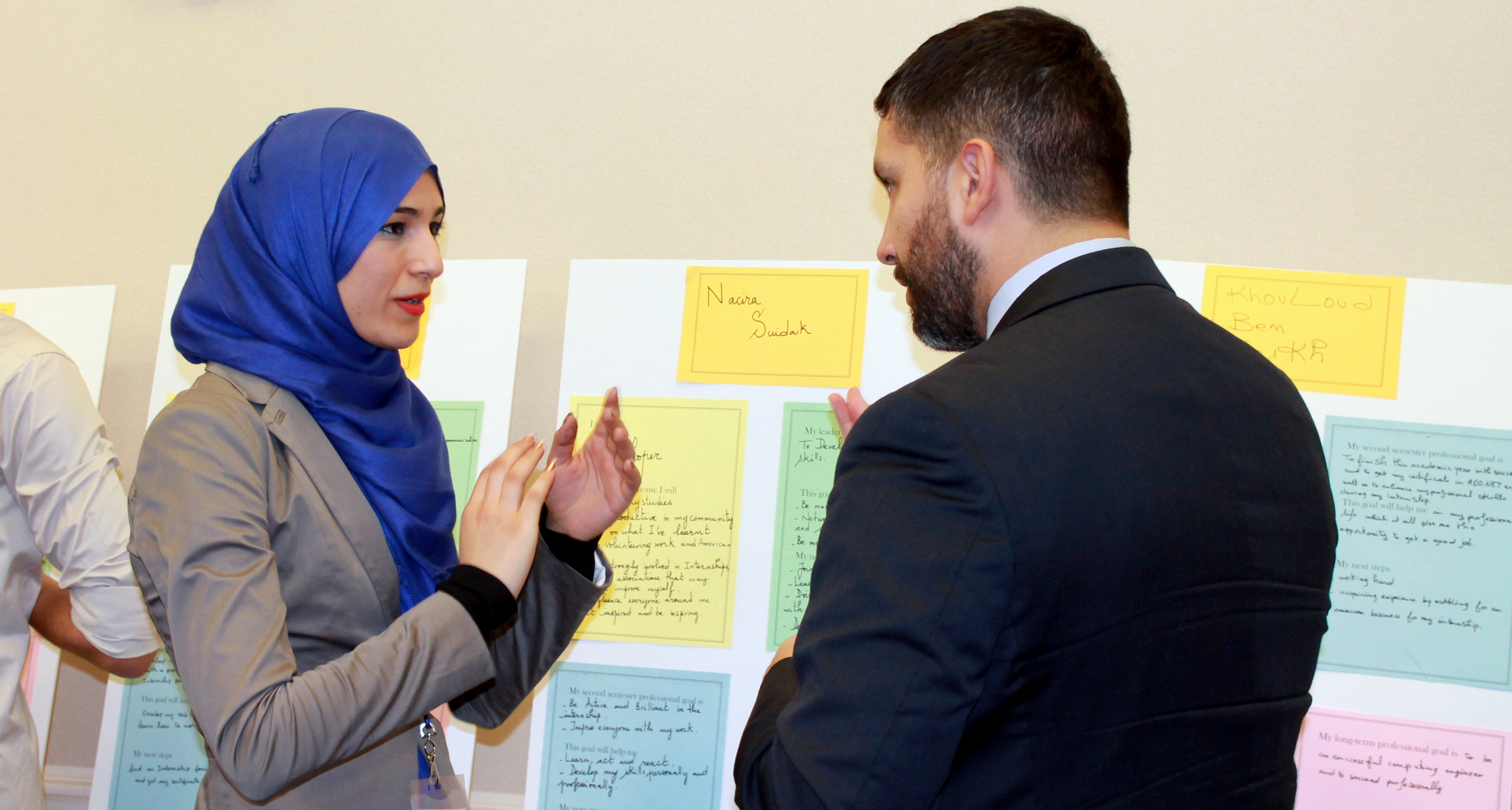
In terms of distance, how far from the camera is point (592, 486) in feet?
4.70

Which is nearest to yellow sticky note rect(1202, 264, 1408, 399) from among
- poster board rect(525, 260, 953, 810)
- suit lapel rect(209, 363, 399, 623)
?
poster board rect(525, 260, 953, 810)

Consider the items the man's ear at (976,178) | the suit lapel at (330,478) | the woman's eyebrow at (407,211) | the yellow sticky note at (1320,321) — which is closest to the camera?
the man's ear at (976,178)

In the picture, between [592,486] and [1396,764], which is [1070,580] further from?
[1396,764]

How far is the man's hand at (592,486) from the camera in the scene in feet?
4.64

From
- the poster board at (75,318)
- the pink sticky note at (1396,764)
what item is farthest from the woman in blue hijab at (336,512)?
the pink sticky note at (1396,764)

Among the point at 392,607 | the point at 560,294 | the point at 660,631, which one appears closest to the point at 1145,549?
the point at 392,607

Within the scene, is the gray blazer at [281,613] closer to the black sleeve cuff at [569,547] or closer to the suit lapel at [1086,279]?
the black sleeve cuff at [569,547]

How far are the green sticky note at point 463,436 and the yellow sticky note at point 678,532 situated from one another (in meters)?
0.22

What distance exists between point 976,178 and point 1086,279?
0.62 feet

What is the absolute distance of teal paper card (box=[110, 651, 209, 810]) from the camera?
1.94 m

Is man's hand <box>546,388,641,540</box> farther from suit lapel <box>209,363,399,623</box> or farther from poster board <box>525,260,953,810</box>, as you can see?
poster board <box>525,260,953,810</box>

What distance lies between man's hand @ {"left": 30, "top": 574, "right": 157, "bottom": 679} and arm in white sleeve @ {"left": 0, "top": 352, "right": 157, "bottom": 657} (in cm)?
6

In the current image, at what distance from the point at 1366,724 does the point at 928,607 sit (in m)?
1.19

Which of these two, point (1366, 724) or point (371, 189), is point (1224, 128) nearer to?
point (1366, 724)
